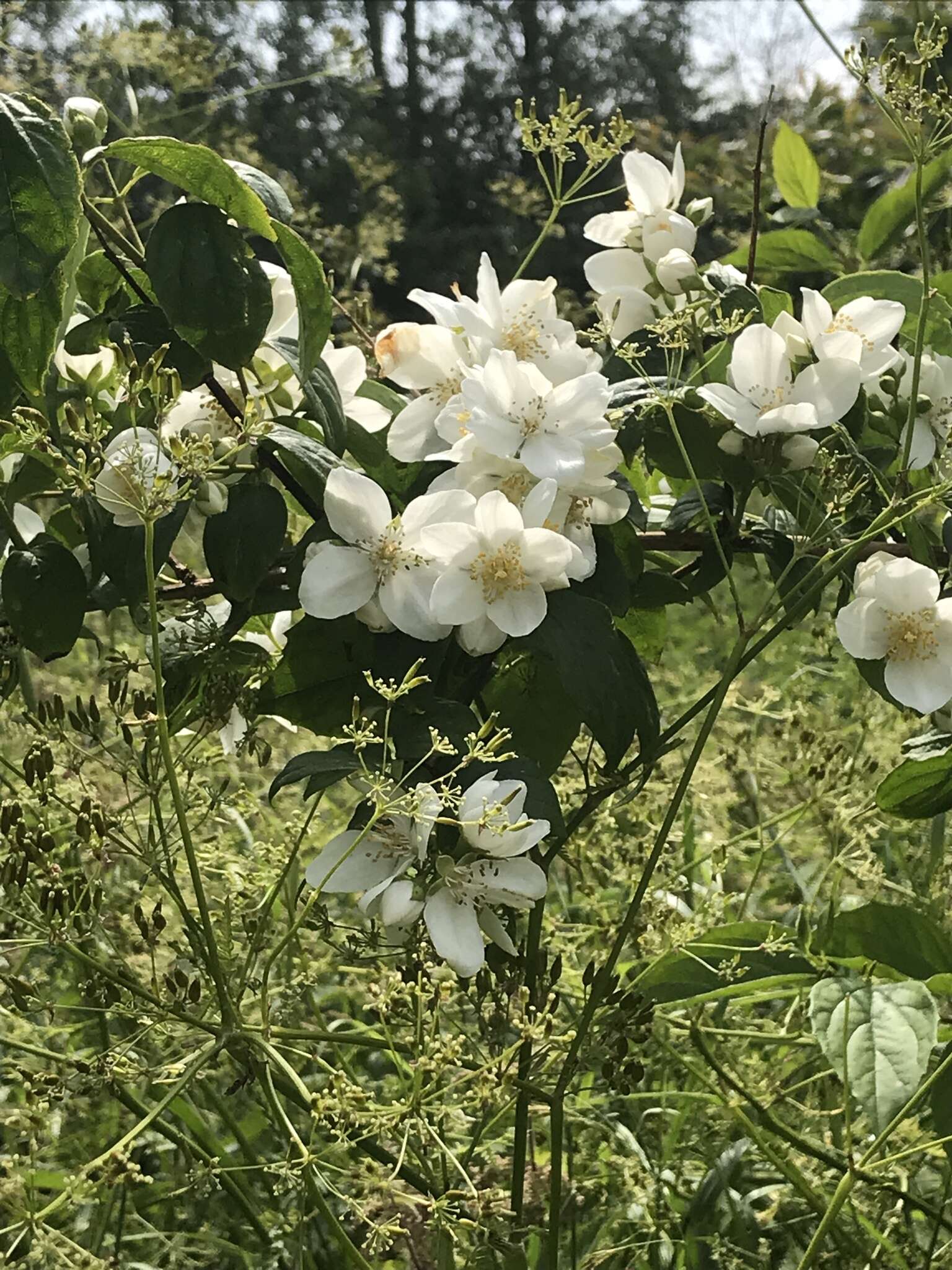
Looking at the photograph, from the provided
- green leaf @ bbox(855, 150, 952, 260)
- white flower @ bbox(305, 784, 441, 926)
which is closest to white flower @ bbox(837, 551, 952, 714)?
white flower @ bbox(305, 784, 441, 926)

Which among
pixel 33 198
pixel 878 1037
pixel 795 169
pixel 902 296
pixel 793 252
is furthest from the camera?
pixel 795 169

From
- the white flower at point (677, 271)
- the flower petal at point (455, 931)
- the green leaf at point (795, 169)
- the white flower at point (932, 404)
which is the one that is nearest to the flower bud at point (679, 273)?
the white flower at point (677, 271)

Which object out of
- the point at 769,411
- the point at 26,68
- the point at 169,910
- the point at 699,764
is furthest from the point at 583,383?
the point at 26,68

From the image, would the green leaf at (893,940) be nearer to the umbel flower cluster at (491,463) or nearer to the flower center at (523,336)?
the umbel flower cluster at (491,463)

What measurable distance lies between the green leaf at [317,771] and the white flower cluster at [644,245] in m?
0.27

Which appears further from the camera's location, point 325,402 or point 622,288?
point 622,288

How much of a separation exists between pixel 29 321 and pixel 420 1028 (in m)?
0.28

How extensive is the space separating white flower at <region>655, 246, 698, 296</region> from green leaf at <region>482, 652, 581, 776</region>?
193mm

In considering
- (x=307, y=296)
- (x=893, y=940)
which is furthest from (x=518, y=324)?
(x=893, y=940)

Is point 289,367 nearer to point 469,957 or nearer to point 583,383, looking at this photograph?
point 583,383

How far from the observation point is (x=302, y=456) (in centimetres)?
47

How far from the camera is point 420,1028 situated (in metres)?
0.43

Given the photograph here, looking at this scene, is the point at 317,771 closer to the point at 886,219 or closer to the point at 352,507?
the point at 352,507

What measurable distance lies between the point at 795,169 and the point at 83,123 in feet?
A: 2.33
